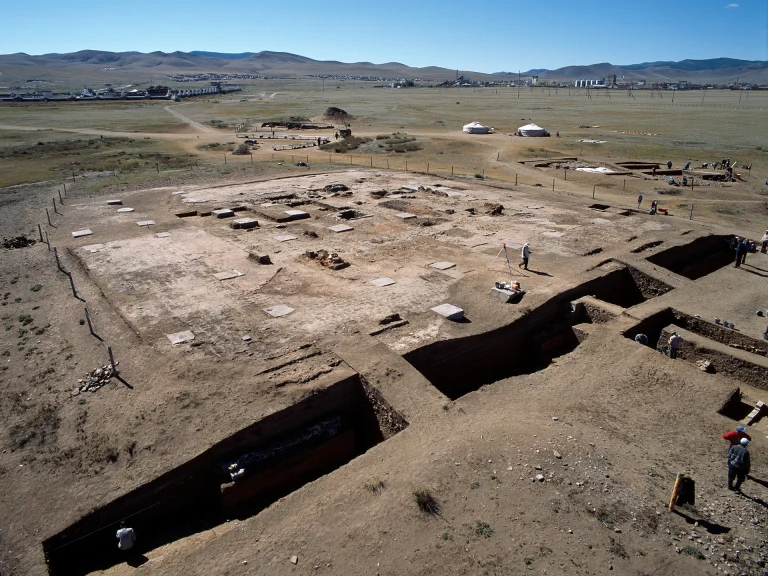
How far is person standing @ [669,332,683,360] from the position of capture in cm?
1397

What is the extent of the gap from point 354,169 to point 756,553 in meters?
33.8

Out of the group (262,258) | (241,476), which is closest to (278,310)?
(262,258)

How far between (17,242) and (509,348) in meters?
20.4

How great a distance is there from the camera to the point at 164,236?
2231 centimetres

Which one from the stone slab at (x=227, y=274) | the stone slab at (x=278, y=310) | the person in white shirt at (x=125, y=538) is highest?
the stone slab at (x=227, y=274)

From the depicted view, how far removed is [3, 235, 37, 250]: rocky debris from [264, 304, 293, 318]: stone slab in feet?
43.5

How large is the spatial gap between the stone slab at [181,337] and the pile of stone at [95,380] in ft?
5.50

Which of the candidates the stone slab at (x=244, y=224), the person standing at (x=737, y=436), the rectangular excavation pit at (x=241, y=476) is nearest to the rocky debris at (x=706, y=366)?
the person standing at (x=737, y=436)

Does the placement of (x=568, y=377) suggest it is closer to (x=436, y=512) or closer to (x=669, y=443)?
(x=669, y=443)

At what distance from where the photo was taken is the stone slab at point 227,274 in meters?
17.5

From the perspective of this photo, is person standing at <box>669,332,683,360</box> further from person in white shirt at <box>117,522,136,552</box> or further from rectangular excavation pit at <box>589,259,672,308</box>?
person in white shirt at <box>117,522,136,552</box>

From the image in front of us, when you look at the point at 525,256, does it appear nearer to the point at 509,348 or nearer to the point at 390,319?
the point at 509,348

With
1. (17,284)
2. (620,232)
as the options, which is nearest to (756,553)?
(620,232)

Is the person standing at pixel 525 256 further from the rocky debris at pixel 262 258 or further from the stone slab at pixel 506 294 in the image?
the rocky debris at pixel 262 258
